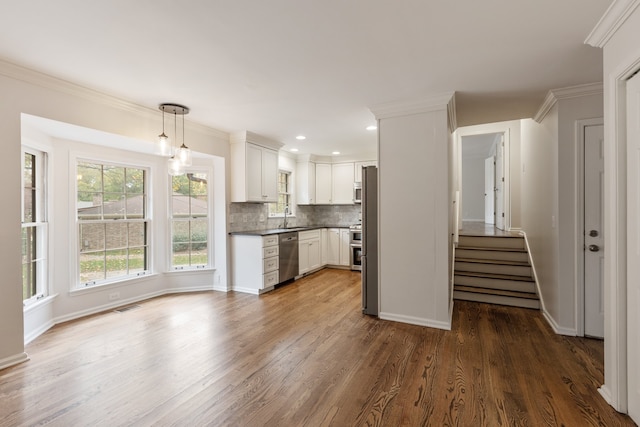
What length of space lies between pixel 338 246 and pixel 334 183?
4.54 feet

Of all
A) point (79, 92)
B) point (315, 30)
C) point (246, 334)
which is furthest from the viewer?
point (246, 334)

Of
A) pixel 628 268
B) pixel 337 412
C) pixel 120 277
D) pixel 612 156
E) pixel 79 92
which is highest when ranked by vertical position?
pixel 79 92

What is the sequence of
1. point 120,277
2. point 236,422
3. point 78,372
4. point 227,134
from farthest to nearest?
point 227,134 < point 120,277 < point 78,372 < point 236,422

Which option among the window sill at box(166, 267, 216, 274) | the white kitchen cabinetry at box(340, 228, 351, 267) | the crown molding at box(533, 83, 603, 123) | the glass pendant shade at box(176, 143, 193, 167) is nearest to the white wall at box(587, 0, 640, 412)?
the crown molding at box(533, 83, 603, 123)

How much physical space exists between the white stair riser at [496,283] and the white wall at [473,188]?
553 cm

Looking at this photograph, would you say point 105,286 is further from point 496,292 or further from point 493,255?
point 493,255

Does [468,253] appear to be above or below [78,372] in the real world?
above

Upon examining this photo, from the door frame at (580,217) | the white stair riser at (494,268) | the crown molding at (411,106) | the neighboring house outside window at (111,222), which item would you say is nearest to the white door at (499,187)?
the white stair riser at (494,268)

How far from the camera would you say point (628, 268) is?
1.80 m

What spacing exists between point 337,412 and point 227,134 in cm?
397

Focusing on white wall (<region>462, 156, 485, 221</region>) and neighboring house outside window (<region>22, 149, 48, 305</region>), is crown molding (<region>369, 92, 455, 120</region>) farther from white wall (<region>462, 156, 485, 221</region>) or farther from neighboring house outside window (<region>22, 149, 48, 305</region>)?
white wall (<region>462, 156, 485, 221</region>)

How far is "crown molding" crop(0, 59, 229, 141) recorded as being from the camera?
2383 mm

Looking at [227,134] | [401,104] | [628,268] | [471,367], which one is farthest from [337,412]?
[227,134]

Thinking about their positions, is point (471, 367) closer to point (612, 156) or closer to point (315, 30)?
point (612, 156)
